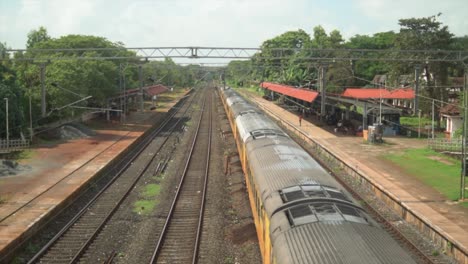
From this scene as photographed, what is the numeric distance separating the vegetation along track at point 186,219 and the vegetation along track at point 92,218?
2.59m

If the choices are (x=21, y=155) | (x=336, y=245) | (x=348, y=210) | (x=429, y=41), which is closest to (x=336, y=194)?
(x=348, y=210)

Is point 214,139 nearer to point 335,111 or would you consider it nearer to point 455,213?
point 335,111

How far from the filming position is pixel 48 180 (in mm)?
25109

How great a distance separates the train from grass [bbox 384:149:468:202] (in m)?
11.5

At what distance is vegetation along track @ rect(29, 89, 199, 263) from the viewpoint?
15.3 metres

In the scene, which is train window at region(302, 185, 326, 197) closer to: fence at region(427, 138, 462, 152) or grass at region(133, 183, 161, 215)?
grass at region(133, 183, 161, 215)

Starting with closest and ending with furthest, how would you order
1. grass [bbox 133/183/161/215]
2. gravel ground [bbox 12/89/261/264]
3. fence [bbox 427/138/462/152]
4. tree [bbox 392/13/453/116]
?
1. gravel ground [bbox 12/89/261/264]
2. grass [bbox 133/183/161/215]
3. fence [bbox 427/138/462/152]
4. tree [bbox 392/13/453/116]

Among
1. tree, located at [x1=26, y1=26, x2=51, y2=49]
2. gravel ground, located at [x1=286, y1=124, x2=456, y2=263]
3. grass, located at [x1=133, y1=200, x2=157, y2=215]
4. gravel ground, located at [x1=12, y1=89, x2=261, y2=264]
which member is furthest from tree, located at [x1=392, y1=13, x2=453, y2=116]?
tree, located at [x1=26, y1=26, x2=51, y2=49]

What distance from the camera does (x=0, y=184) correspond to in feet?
79.7

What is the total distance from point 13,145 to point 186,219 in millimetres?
21492

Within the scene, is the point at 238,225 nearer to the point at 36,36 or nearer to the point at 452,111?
the point at 452,111

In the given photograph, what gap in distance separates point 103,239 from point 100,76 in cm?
3378

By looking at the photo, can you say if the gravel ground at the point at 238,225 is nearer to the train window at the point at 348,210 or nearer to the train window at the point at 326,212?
the train window at the point at 326,212

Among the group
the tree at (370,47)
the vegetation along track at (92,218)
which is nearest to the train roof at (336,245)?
the vegetation along track at (92,218)
